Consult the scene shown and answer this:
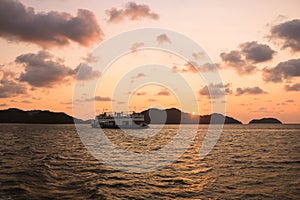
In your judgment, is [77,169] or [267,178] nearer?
[267,178]

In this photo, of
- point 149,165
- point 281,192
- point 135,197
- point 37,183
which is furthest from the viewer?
point 149,165

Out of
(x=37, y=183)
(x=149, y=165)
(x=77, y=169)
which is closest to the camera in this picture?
(x=37, y=183)

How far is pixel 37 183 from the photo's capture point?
24.3 m

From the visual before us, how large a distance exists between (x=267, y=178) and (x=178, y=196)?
462 inches

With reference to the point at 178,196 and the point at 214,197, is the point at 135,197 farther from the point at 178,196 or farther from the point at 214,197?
the point at 214,197

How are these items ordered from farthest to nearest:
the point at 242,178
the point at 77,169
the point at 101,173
→ 1. the point at 77,169
2. the point at 101,173
3. the point at 242,178

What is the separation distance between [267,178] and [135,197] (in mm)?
14683

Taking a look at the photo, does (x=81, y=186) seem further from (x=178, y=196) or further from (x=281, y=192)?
(x=281, y=192)

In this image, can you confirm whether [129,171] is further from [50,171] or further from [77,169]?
[50,171]

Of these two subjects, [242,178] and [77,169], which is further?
[77,169]

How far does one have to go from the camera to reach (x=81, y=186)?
23.6 metres

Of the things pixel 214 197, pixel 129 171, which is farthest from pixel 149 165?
pixel 214 197

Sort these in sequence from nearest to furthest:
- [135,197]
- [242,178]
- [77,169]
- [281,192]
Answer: [135,197] → [281,192] → [242,178] → [77,169]

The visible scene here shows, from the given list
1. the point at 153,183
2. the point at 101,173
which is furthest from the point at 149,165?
the point at 153,183
